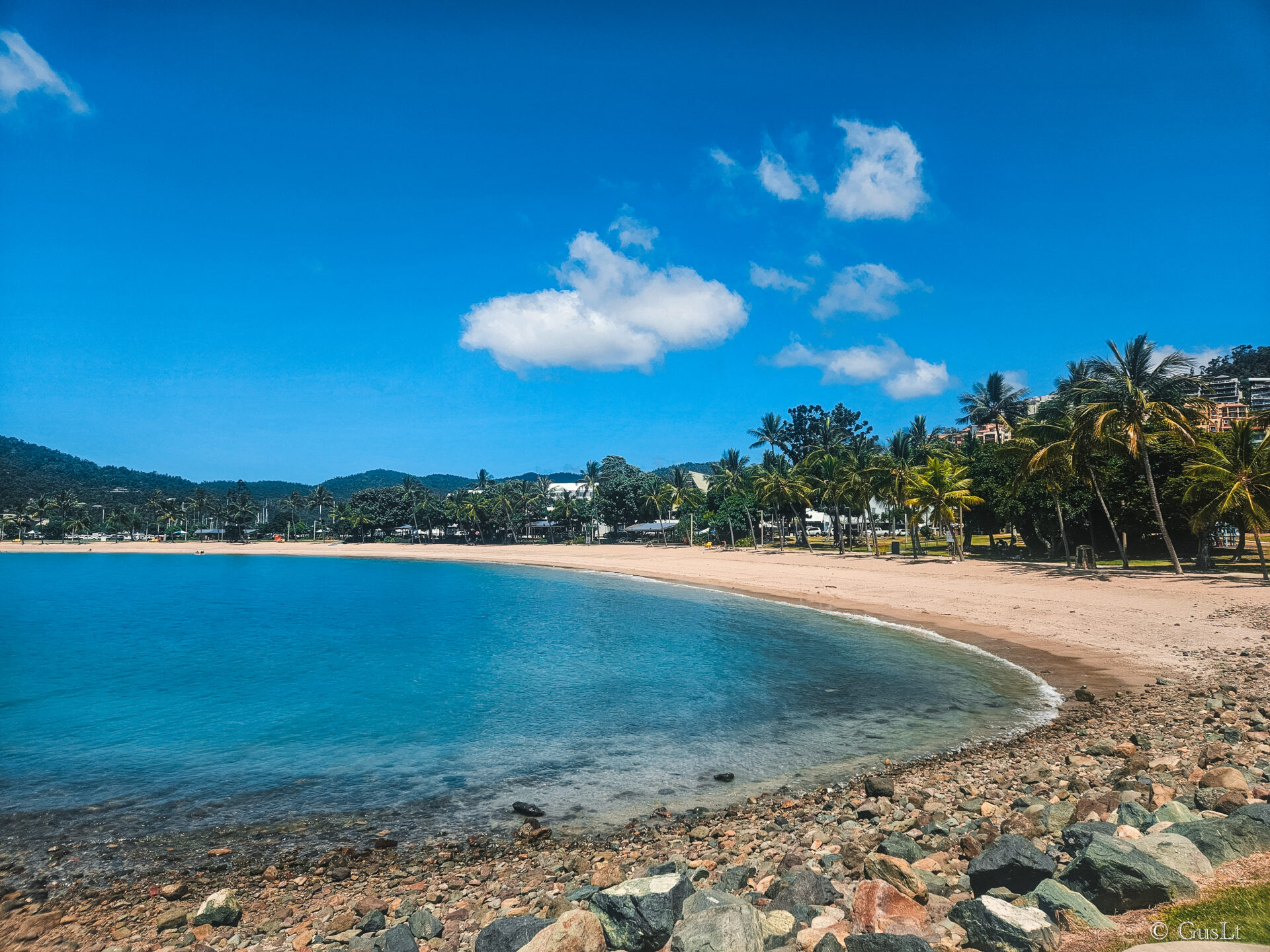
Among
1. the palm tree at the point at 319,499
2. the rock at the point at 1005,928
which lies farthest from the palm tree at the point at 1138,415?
the palm tree at the point at 319,499

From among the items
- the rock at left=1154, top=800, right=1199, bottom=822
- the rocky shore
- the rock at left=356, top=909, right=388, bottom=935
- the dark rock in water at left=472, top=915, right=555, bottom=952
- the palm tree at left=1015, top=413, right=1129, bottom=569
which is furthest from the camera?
the palm tree at left=1015, top=413, right=1129, bottom=569

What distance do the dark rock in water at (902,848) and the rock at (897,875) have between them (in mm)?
516

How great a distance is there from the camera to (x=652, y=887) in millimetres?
5934

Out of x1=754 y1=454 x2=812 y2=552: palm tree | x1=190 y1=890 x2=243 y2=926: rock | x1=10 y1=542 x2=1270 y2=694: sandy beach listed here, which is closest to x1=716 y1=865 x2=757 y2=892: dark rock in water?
x1=190 y1=890 x2=243 y2=926: rock

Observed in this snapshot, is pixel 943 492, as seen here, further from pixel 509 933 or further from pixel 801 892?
pixel 509 933

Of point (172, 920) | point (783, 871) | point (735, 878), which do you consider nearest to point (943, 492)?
point (783, 871)

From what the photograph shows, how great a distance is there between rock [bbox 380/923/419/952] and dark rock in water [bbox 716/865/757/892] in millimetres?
3002

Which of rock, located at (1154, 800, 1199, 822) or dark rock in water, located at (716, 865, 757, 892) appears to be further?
dark rock in water, located at (716, 865, 757, 892)

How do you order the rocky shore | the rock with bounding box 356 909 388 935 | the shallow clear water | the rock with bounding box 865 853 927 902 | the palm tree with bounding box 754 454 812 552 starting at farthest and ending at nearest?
the palm tree with bounding box 754 454 812 552, the shallow clear water, the rock with bounding box 356 909 388 935, the rock with bounding box 865 853 927 902, the rocky shore

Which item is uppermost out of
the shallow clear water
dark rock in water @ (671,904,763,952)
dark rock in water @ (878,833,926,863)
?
dark rock in water @ (671,904,763,952)

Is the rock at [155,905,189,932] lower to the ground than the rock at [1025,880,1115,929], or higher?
lower

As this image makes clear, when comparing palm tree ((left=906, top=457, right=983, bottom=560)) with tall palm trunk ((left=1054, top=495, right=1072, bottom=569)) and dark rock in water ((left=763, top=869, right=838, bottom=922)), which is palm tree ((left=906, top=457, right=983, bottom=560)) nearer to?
tall palm trunk ((left=1054, top=495, right=1072, bottom=569))

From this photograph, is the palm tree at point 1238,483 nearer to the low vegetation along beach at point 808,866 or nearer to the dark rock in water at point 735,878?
the low vegetation along beach at point 808,866

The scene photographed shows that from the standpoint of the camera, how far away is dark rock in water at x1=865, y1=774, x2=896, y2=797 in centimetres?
938
